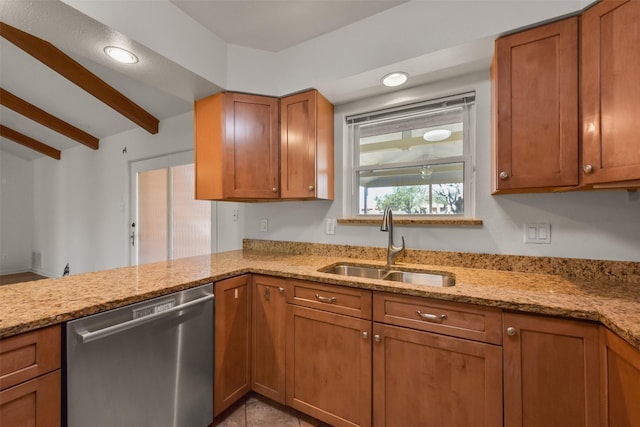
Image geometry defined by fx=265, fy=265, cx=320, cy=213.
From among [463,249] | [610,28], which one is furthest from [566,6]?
[463,249]

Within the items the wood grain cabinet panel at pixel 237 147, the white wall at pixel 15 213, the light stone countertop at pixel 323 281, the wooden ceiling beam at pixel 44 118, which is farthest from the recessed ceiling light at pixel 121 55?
the white wall at pixel 15 213

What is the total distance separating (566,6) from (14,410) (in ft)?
8.66

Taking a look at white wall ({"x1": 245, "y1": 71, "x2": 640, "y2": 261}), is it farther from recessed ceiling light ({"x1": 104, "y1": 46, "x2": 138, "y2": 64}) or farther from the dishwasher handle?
recessed ceiling light ({"x1": 104, "y1": 46, "x2": 138, "y2": 64})

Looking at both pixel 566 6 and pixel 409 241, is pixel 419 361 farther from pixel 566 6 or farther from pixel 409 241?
pixel 566 6

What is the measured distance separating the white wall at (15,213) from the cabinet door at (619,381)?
27.8 ft

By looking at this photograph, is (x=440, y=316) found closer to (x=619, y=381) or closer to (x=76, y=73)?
(x=619, y=381)

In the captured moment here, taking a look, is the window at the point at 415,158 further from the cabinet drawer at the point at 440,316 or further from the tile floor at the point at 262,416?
the tile floor at the point at 262,416

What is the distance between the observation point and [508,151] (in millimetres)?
1332

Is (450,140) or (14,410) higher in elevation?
(450,140)

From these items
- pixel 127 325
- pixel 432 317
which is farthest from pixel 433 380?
pixel 127 325

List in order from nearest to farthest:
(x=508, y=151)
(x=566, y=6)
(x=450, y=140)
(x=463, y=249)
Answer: (x=566, y=6) → (x=508, y=151) → (x=463, y=249) → (x=450, y=140)

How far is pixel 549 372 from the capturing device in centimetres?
101

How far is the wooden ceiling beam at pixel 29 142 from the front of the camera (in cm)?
446

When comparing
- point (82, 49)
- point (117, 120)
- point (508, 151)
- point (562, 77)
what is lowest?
point (508, 151)
